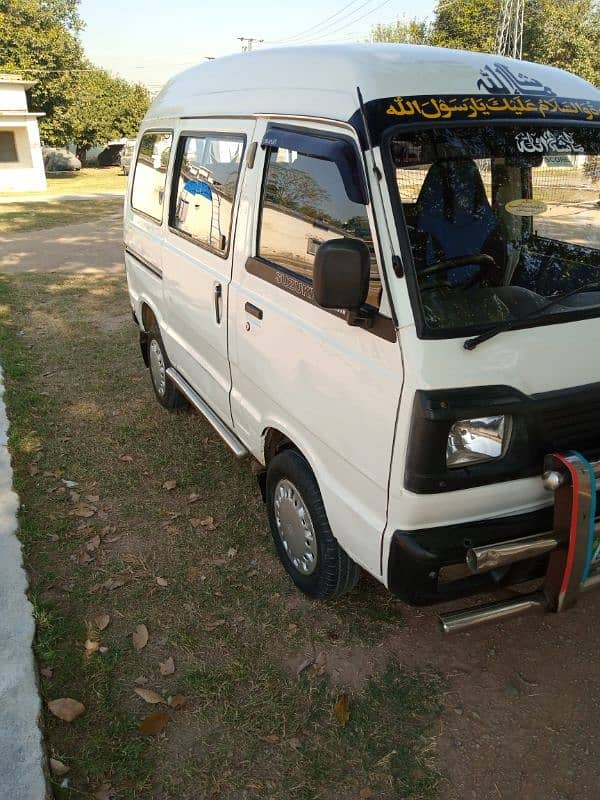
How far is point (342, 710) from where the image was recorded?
2.75 m

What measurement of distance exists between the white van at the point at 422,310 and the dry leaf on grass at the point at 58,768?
132 cm

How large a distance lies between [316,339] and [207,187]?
1686 millimetres

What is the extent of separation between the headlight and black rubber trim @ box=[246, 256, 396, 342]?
1.34 feet

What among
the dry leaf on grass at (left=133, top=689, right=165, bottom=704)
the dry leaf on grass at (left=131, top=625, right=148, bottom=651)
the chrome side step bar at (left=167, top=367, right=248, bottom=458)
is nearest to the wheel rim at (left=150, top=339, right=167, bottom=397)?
the chrome side step bar at (left=167, top=367, right=248, bottom=458)

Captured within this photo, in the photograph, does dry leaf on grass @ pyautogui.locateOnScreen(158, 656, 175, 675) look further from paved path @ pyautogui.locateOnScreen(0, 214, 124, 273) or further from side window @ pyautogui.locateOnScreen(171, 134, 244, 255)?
paved path @ pyautogui.locateOnScreen(0, 214, 124, 273)

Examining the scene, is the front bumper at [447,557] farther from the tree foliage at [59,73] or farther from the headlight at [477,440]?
the tree foliage at [59,73]

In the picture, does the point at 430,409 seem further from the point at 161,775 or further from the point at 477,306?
the point at 161,775

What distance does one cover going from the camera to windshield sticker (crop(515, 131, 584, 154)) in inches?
104

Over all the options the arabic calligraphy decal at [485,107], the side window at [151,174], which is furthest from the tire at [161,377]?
the arabic calligraphy decal at [485,107]

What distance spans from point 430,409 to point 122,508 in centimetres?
275

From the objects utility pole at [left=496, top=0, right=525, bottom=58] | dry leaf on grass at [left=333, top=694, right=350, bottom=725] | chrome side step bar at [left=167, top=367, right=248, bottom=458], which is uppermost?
utility pole at [left=496, top=0, right=525, bottom=58]

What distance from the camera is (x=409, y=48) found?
2.79m

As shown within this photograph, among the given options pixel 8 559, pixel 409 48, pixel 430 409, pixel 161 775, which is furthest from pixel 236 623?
pixel 409 48

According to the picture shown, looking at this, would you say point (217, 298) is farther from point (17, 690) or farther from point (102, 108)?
point (102, 108)
